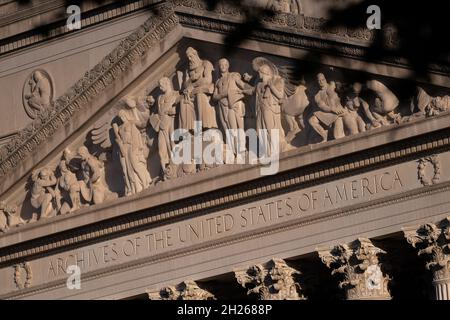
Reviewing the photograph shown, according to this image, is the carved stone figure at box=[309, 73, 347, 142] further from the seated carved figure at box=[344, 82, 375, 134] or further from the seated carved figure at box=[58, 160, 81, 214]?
the seated carved figure at box=[58, 160, 81, 214]

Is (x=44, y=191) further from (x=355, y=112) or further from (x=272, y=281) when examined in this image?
(x=355, y=112)

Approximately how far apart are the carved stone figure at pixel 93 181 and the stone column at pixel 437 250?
8.84 metres

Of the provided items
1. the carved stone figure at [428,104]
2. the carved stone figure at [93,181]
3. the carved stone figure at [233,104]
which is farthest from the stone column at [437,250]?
the carved stone figure at [93,181]

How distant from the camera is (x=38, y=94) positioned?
68.3 meters

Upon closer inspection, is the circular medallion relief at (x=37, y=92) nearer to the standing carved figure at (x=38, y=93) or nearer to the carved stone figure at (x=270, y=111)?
the standing carved figure at (x=38, y=93)

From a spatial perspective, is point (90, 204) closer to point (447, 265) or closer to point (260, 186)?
point (260, 186)

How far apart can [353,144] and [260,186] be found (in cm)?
288

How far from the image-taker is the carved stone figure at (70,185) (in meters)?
62.2

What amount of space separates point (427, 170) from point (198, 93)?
6452mm

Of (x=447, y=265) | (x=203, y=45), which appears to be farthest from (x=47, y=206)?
(x=447, y=265)

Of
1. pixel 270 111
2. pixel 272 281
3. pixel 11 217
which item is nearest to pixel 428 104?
pixel 270 111

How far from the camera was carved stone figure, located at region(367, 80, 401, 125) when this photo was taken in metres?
56.5

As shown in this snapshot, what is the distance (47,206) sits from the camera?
62750 millimetres

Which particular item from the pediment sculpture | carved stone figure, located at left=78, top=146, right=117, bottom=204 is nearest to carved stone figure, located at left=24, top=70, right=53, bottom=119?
the pediment sculpture
